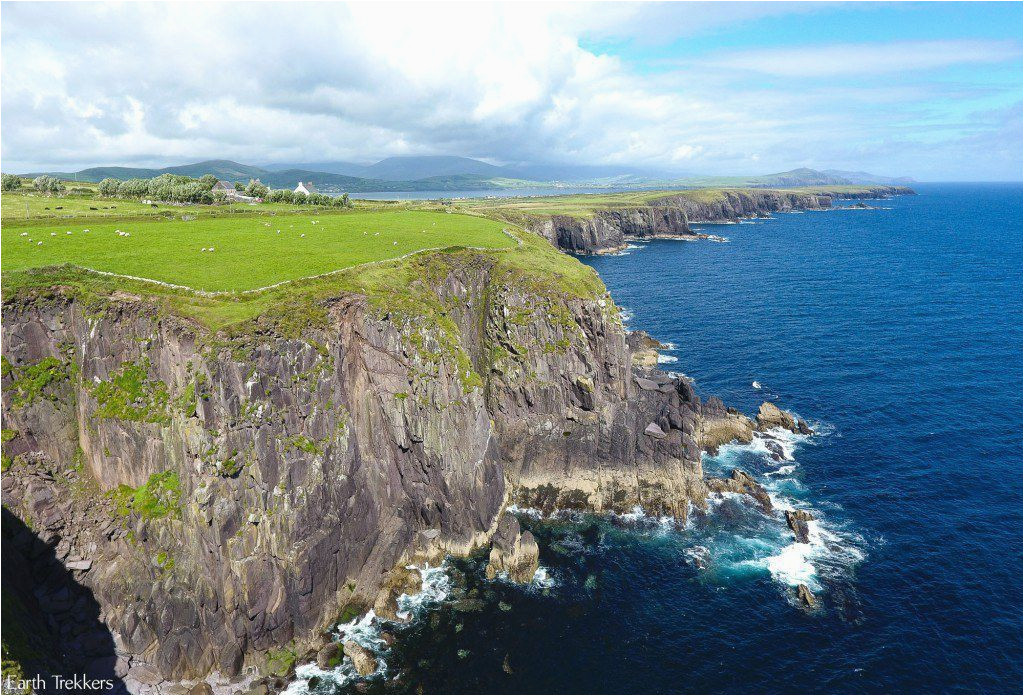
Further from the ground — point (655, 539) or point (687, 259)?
point (687, 259)

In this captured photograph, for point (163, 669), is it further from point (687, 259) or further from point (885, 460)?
point (687, 259)

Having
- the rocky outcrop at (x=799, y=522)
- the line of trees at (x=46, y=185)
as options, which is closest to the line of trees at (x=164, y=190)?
the line of trees at (x=46, y=185)

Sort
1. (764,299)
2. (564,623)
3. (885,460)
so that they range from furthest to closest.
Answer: (764,299) → (885,460) → (564,623)

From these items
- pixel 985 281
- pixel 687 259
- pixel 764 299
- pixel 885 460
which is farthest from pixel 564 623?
pixel 687 259

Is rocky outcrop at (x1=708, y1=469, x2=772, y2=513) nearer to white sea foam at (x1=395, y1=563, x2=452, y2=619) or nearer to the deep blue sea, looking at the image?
the deep blue sea

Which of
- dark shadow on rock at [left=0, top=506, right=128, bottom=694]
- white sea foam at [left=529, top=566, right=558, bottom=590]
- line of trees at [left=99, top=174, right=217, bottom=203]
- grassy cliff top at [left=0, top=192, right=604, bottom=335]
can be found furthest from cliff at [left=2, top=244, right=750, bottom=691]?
line of trees at [left=99, top=174, right=217, bottom=203]
